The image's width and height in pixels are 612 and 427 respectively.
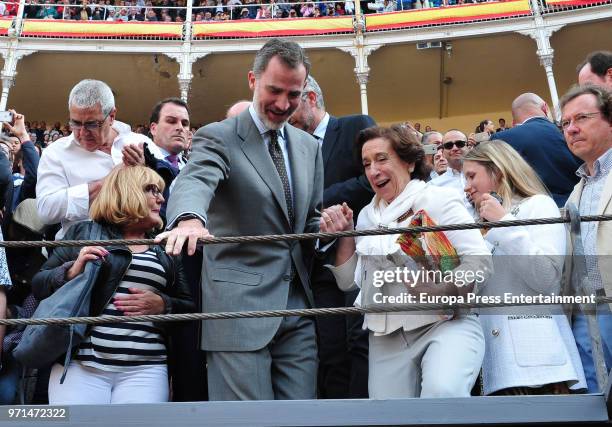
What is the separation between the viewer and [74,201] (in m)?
3.25

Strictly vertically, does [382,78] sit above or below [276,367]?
above

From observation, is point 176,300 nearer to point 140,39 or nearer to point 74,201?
point 74,201

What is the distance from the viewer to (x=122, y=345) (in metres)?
2.54

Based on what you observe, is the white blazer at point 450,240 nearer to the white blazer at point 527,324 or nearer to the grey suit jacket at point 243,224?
the white blazer at point 527,324

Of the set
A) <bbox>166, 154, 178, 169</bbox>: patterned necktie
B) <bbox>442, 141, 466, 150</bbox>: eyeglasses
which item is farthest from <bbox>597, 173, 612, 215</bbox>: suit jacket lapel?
<bbox>442, 141, 466, 150</bbox>: eyeglasses

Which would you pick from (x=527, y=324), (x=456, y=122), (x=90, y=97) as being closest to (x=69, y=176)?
(x=90, y=97)

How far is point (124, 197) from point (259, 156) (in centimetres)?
69

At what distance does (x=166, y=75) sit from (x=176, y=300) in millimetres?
19107

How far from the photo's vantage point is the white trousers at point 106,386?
8.02 ft

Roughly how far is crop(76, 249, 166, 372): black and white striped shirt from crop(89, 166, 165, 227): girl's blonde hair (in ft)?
0.85

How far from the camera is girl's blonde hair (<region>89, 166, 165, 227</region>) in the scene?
112 inches

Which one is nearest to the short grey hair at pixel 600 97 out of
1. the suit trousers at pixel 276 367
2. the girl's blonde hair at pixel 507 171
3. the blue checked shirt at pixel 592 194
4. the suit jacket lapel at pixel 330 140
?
the blue checked shirt at pixel 592 194

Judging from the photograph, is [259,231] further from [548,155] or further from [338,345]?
[548,155]

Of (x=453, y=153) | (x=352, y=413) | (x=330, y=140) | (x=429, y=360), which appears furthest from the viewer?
(x=453, y=153)
